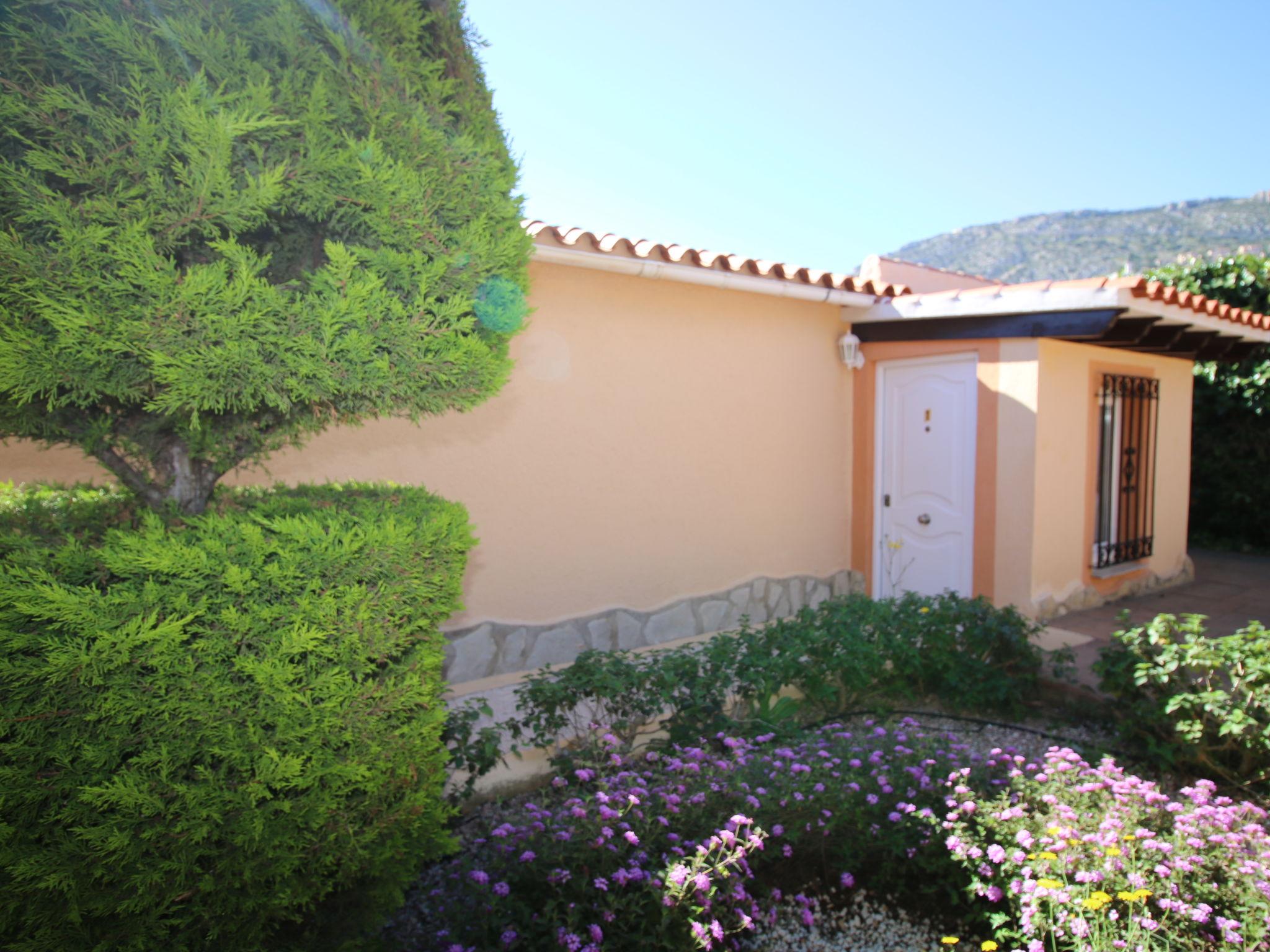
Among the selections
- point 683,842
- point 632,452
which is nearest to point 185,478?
point 683,842

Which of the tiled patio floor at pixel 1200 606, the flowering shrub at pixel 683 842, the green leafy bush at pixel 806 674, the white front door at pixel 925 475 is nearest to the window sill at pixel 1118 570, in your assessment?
the tiled patio floor at pixel 1200 606

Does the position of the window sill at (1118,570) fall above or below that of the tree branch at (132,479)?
below

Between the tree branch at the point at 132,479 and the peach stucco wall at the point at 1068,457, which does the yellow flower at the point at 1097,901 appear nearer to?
the tree branch at the point at 132,479

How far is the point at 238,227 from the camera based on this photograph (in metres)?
2.04

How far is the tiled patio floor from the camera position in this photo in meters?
5.73

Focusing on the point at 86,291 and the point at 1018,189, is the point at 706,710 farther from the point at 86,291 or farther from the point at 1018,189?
the point at 1018,189

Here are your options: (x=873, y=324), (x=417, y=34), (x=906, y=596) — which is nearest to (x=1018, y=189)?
(x=873, y=324)

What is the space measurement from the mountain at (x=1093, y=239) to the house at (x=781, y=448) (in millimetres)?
25268

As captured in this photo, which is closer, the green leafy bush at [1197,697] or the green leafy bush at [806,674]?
the green leafy bush at [1197,697]

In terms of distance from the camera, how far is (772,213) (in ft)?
84.2

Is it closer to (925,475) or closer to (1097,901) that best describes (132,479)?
(1097,901)

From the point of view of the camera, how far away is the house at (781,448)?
5.03m

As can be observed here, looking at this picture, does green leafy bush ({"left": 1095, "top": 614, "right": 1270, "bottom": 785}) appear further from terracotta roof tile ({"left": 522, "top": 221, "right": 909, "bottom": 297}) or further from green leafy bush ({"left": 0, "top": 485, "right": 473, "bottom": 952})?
green leafy bush ({"left": 0, "top": 485, "right": 473, "bottom": 952})

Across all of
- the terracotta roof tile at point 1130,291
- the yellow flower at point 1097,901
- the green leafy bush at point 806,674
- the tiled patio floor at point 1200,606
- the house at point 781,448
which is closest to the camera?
the yellow flower at point 1097,901
